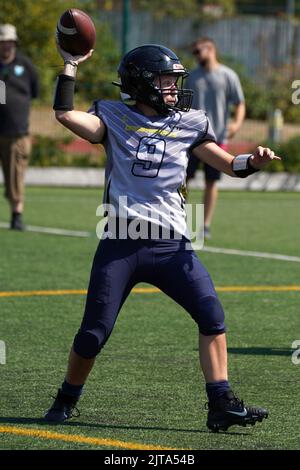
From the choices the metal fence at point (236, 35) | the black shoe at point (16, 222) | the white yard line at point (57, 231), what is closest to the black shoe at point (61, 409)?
the white yard line at point (57, 231)

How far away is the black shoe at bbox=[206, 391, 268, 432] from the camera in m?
5.84

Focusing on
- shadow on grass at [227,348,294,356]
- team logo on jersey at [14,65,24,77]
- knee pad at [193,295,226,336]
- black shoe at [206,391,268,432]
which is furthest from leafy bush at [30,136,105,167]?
black shoe at [206,391,268,432]

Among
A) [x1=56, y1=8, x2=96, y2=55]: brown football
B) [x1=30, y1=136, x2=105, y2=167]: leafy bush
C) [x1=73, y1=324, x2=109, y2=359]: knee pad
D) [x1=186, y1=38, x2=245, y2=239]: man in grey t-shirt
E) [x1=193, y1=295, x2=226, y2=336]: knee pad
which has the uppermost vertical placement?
[x1=56, y1=8, x2=96, y2=55]: brown football

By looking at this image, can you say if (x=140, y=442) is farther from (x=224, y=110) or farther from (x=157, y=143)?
(x=224, y=110)

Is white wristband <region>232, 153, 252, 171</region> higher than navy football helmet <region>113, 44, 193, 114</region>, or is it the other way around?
navy football helmet <region>113, 44, 193, 114</region>

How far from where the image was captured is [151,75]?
6066 mm

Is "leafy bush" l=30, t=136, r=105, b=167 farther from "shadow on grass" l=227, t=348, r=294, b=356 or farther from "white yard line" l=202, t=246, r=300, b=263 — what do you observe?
"shadow on grass" l=227, t=348, r=294, b=356

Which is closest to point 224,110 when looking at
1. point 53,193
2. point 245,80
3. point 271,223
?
point 271,223

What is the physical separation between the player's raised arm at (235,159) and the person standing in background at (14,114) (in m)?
8.67

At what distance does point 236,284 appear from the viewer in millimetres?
10727

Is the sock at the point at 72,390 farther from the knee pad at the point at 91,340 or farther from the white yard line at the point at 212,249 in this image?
the white yard line at the point at 212,249

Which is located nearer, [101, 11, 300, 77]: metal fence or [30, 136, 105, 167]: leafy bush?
[30, 136, 105, 167]: leafy bush

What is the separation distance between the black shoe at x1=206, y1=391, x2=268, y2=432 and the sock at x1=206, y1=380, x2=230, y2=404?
0.03 m

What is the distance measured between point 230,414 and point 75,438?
0.72 m
